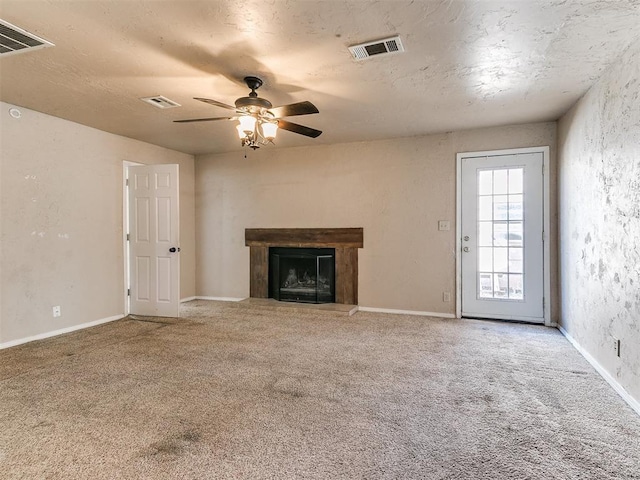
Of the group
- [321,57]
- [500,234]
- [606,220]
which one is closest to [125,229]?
[321,57]

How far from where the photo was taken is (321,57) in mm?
2762

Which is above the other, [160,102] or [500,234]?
[160,102]

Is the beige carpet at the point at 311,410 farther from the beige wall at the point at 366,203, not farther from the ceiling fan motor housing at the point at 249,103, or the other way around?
the ceiling fan motor housing at the point at 249,103

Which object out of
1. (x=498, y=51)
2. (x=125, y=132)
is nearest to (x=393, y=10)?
(x=498, y=51)

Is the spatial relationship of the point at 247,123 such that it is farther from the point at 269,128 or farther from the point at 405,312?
the point at 405,312

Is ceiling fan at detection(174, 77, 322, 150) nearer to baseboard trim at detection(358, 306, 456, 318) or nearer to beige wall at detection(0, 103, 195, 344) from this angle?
beige wall at detection(0, 103, 195, 344)

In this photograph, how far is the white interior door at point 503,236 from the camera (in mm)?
4535

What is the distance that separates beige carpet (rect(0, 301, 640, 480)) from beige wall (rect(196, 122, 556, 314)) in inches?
52.8

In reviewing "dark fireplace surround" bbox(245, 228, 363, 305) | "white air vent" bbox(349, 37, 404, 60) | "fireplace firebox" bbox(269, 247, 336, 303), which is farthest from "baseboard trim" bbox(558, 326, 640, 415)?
"fireplace firebox" bbox(269, 247, 336, 303)

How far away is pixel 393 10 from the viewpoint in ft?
7.09

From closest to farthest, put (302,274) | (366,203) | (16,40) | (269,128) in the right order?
(16,40), (269,128), (366,203), (302,274)

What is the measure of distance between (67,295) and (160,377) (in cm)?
232

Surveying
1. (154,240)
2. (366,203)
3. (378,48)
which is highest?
(378,48)

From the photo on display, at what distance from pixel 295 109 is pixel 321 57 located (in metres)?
0.44
